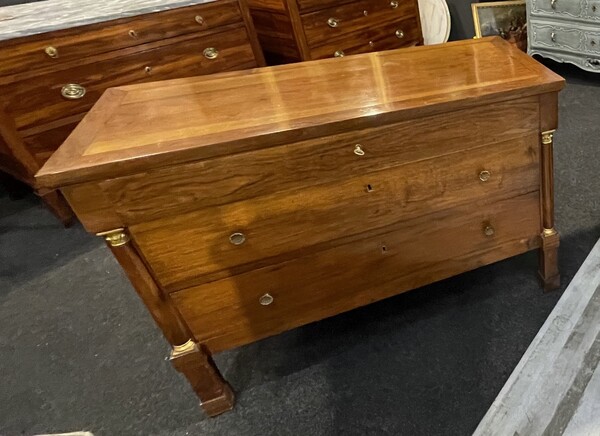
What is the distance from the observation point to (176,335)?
3.75 ft

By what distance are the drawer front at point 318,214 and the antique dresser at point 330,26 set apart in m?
1.46

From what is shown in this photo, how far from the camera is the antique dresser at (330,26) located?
2320 mm

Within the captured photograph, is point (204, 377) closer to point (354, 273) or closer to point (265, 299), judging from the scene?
point (265, 299)

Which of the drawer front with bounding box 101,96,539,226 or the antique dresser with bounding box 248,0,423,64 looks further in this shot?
the antique dresser with bounding box 248,0,423,64

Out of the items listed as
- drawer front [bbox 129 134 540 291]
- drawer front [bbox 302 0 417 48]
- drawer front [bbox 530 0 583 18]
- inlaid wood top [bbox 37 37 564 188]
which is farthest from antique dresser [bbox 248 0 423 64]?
drawer front [bbox 129 134 540 291]

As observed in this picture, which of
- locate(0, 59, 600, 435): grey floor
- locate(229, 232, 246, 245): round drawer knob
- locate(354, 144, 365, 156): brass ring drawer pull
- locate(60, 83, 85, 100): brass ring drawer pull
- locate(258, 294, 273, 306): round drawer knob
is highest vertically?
locate(60, 83, 85, 100): brass ring drawer pull

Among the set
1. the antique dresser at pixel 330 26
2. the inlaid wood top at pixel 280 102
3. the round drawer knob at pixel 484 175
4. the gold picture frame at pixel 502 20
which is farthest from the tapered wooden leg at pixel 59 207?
the gold picture frame at pixel 502 20

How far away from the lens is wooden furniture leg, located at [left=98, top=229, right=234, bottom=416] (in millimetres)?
1023

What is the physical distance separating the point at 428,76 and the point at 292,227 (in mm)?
492

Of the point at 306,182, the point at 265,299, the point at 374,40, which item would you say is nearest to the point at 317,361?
the point at 265,299

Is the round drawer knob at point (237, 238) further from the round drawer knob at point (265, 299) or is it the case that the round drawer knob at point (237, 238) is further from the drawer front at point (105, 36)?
the drawer front at point (105, 36)

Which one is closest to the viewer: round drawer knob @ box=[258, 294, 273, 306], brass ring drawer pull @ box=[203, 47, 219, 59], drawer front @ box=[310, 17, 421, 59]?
round drawer knob @ box=[258, 294, 273, 306]

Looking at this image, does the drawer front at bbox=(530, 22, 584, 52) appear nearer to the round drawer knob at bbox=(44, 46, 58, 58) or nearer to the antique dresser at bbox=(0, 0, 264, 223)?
the antique dresser at bbox=(0, 0, 264, 223)

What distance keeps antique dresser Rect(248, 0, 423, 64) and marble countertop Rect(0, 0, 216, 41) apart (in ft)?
1.38
